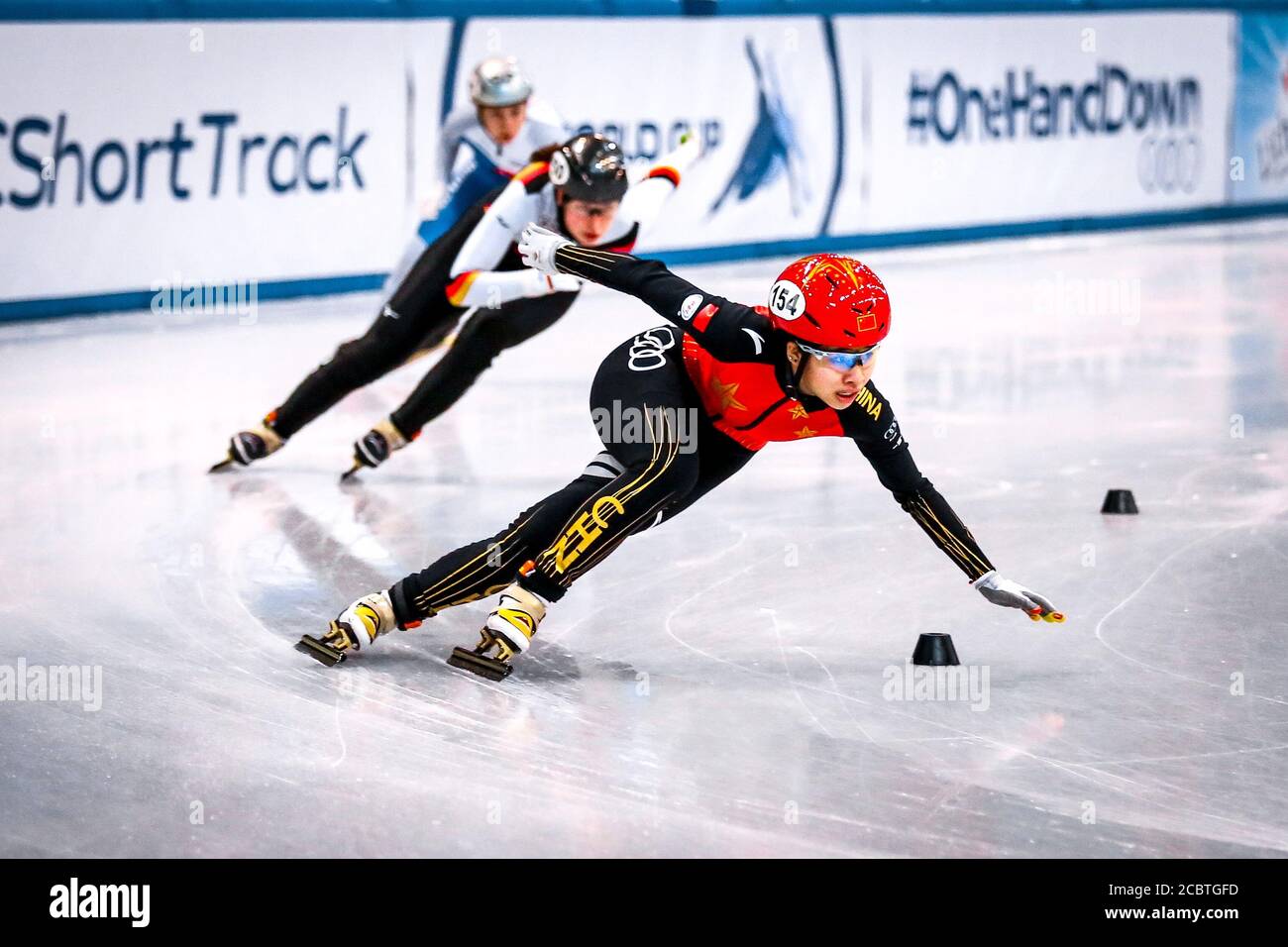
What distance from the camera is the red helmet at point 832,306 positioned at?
3.88 meters

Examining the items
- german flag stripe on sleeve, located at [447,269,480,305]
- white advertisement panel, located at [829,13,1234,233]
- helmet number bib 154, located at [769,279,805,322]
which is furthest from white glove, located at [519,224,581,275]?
white advertisement panel, located at [829,13,1234,233]

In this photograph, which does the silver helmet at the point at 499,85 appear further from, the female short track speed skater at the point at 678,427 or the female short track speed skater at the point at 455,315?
the female short track speed skater at the point at 678,427

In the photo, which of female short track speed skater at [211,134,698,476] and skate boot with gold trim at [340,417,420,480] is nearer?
female short track speed skater at [211,134,698,476]

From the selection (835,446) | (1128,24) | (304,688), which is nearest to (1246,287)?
(1128,24)

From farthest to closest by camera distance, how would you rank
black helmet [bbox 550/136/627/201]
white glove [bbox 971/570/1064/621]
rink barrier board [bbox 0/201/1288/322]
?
rink barrier board [bbox 0/201/1288/322]
black helmet [bbox 550/136/627/201]
white glove [bbox 971/570/1064/621]

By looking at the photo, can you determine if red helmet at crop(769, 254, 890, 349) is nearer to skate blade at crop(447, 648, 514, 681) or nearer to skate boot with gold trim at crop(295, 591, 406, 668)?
skate blade at crop(447, 648, 514, 681)

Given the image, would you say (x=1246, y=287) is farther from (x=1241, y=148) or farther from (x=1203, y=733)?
(x=1203, y=733)

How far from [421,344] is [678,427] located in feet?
8.64

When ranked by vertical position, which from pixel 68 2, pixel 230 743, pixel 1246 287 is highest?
pixel 68 2

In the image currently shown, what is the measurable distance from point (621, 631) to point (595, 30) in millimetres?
8188

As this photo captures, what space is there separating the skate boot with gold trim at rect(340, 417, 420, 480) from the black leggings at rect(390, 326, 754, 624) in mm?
2161

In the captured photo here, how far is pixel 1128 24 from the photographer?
15219mm

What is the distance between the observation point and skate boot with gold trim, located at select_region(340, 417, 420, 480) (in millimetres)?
6363

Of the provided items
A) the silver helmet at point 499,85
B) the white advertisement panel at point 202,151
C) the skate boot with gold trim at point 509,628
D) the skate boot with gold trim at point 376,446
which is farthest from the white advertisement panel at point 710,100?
the skate boot with gold trim at point 509,628
